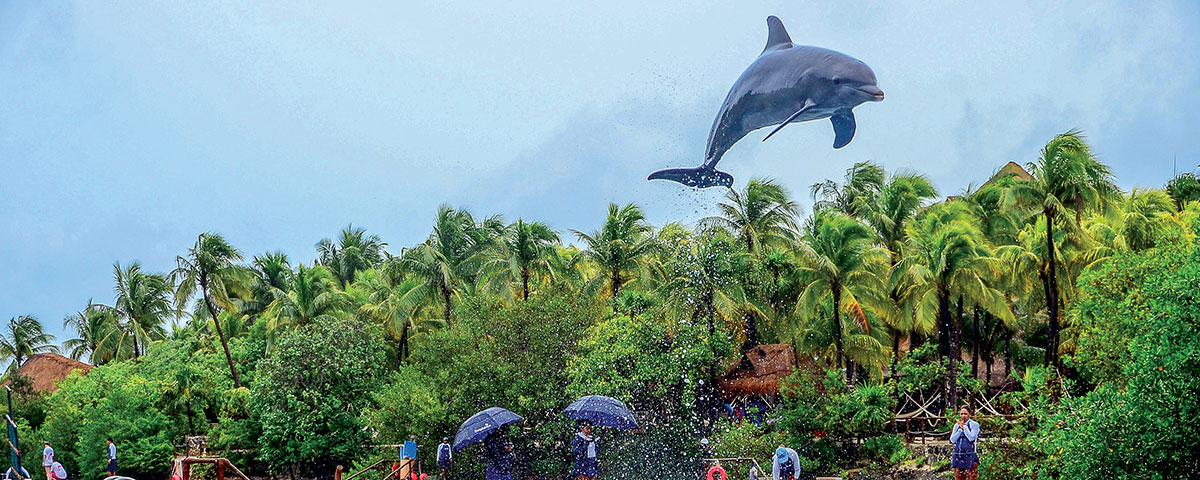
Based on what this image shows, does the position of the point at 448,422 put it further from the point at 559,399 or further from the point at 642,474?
the point at 642,474

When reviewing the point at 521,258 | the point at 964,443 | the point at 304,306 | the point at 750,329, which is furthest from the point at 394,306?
the point at 964,443

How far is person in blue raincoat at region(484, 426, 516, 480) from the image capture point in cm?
2271

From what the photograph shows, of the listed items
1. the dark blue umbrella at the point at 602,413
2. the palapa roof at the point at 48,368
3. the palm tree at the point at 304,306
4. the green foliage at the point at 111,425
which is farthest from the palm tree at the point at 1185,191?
the palapa roof at the point at 48,368

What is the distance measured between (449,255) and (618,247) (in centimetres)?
1033

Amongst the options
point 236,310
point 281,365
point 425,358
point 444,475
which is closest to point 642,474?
point 444,475

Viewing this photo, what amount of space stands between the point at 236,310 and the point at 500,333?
90.7ft

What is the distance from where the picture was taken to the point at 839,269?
2978cm

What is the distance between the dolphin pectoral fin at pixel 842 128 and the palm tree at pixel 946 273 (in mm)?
10811

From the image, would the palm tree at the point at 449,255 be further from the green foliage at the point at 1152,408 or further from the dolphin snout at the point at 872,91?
the green foliage at the point at 1152,408

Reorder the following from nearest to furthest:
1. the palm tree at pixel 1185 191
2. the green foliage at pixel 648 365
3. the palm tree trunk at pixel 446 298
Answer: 1. the green foliage at pixel 648 365
2. the palm tree trunk at pixel 446 298
3. the palm tree at pixel 1185 191

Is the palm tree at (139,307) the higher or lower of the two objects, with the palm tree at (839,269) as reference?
higher

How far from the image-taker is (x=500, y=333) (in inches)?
1136

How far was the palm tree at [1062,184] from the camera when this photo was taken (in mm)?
26250

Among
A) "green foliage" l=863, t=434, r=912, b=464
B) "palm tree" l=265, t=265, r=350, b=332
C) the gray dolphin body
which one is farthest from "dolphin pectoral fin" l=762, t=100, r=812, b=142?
"palm tree" l=265, t=265, r=350, b=332
